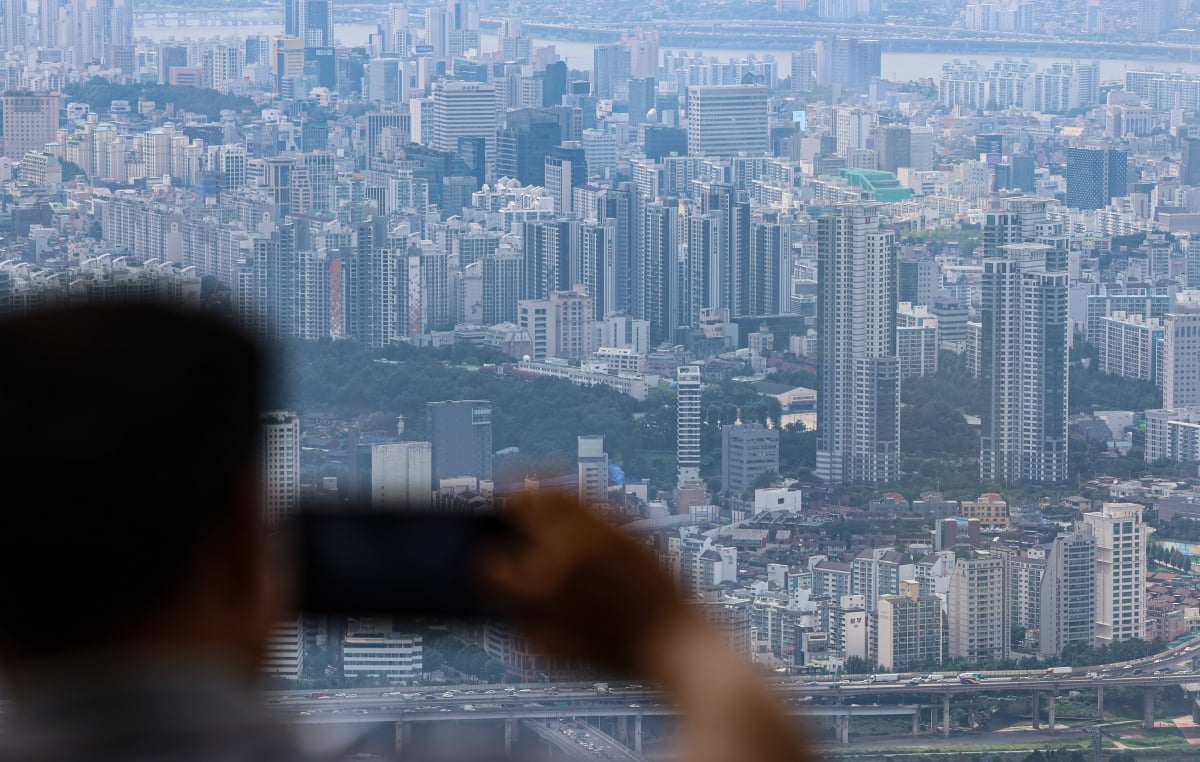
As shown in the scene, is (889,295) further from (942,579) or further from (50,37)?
(50,37)

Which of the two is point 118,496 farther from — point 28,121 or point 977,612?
point 28,121

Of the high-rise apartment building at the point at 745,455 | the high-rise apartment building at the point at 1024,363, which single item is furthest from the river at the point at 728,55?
the high-rise apartment building at the point at 745,455

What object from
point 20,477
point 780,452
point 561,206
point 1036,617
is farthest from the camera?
point 561,206

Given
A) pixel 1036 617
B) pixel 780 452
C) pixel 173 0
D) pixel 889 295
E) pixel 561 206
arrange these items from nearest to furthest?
pixel 1036 617 → pixel 780 452 → pixel 889 295 → pixel 561 206 → pixel 173 0

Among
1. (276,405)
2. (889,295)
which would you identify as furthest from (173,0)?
(276,405)

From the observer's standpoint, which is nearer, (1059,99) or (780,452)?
(780,452)

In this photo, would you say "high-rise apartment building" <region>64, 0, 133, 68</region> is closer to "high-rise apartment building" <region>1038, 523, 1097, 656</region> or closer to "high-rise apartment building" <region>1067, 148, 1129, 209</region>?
"high-rise apartment building" <region>1067, 148, 1129, 209</region>
